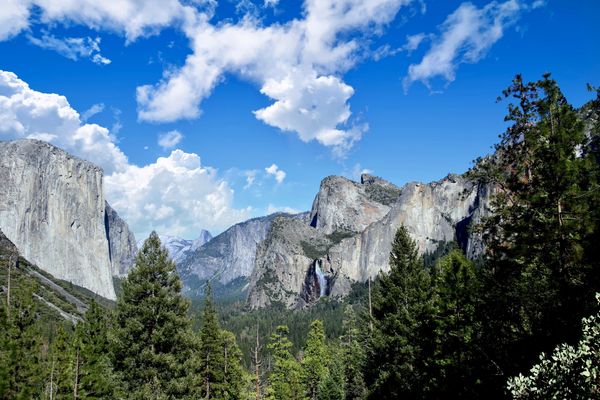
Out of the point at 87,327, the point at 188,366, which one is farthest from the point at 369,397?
the point at 87,327

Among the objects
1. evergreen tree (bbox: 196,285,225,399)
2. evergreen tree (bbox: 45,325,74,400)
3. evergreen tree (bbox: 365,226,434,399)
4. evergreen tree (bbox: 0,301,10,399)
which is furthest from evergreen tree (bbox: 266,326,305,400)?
evergreen tree (bbox: 0,301,10,399)

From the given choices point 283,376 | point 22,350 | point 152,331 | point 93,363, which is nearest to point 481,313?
point 152,331

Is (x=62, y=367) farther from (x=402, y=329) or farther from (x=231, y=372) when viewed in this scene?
(x=402, y=329)

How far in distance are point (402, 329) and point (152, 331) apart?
13.8 metres

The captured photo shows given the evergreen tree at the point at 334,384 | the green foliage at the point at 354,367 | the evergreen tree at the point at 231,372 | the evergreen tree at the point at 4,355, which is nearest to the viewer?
the evergreen tree at the point at 4,355

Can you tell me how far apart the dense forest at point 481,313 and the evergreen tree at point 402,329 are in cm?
8

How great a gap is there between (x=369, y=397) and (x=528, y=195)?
54.4 ft

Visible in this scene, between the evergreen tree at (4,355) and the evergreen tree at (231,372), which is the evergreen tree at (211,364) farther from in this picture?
the evergreen tree at (4,355)

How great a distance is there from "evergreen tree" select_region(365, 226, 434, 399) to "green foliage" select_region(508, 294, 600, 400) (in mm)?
15215

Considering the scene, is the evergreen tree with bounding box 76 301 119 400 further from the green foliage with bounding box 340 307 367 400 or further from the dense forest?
the green foliage with bounding box 340 307 367 400

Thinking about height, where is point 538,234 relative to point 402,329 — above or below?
above

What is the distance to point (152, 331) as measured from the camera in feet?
62.4

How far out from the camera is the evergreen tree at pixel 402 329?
73.9 ft

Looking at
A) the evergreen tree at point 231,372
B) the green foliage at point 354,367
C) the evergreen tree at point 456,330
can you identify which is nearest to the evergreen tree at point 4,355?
the evergreen tree at point 231,372
